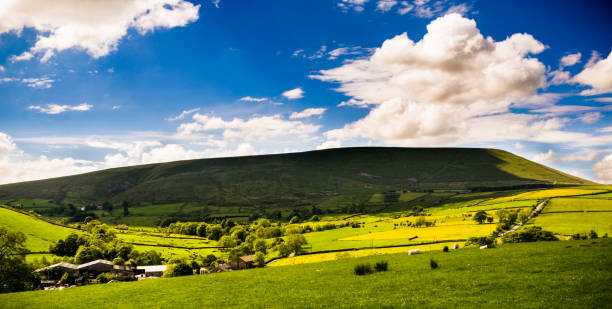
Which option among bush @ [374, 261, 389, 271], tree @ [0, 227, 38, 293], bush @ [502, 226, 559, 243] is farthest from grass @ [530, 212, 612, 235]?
tree @ [0, 227, 38, 293]

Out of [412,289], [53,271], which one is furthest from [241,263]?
[412,289]

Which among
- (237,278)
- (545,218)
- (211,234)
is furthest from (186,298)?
(211,234)

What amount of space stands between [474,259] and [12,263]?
220 ft

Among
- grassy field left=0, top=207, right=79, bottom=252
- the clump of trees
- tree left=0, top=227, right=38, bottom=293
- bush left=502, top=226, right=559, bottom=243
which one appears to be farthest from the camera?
grassy field left=0, top=207, right=79, bottom=252

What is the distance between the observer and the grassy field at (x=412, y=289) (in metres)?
19.8

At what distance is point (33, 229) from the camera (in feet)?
314

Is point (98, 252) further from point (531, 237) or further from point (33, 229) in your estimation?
point (531, 237)

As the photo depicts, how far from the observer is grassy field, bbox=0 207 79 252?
287 ft

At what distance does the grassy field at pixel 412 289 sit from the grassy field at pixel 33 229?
209 ft

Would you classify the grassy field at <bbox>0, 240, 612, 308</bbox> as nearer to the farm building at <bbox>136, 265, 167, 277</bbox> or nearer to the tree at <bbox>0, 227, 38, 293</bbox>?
the tree at <bbox>0, 227, 38, 293</bbox>

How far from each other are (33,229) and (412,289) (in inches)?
4525

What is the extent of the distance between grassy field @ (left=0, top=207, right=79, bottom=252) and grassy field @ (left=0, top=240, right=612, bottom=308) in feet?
209

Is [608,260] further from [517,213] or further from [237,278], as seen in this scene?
[517,213]

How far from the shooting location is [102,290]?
3947cm
